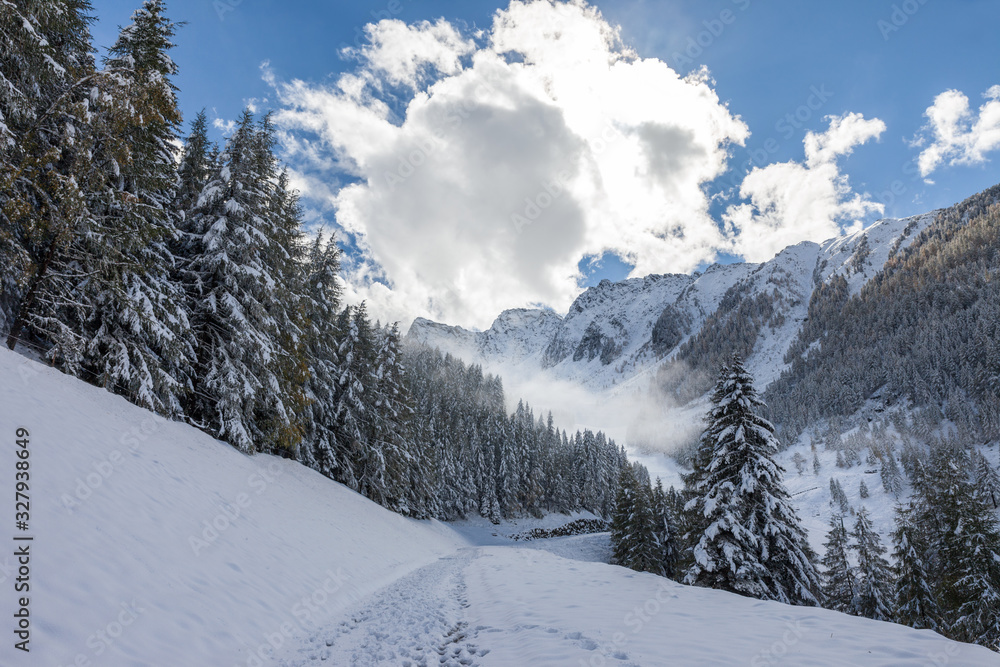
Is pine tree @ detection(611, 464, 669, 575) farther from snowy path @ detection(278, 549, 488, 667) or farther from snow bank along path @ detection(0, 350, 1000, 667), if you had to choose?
snowy path @ detection(278, 549, 488, 667)

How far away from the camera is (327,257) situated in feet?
92.4

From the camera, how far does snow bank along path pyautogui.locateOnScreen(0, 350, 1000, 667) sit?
5199 mm

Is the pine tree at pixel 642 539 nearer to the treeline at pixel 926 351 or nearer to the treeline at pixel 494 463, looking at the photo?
the treeline at pixel 494 463

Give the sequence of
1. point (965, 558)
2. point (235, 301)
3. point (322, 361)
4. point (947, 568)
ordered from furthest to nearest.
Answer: point (322, 361) < point (947, 568) < point (965, 558) < point (235, 301)

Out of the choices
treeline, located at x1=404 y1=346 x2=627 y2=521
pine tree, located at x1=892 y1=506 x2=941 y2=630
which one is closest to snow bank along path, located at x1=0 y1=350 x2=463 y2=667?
pine tree, located at x1=892 y1=506 x2=941 y2=630

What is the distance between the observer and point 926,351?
13275 centimetres

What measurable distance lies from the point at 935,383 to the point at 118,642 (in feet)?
579

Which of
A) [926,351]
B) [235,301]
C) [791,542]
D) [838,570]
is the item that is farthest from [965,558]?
[926,351]

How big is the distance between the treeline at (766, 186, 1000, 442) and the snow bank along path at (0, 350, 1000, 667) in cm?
12764

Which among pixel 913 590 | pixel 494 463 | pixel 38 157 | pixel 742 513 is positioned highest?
pixel 38 157

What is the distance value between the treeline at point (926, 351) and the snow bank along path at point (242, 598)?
12764cm

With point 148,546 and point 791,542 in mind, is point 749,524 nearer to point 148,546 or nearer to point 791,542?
point 791,542

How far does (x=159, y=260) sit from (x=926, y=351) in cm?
19182

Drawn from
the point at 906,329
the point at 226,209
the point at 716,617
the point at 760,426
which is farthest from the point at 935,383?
the point at 226,209
